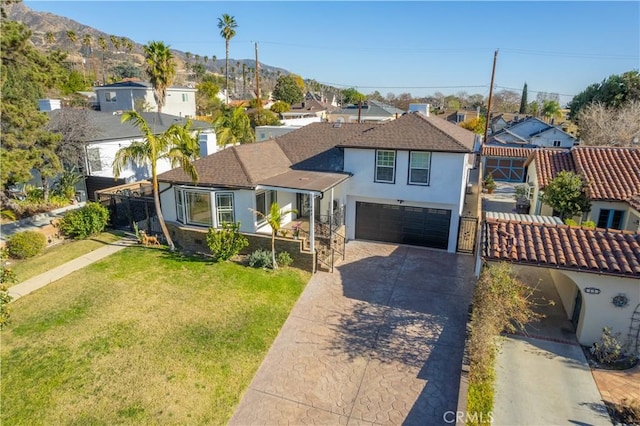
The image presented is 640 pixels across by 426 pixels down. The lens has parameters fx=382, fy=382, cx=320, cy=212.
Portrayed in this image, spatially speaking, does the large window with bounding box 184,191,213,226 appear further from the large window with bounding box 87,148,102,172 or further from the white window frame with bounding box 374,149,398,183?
the large window with bounding box 87,148,102,172

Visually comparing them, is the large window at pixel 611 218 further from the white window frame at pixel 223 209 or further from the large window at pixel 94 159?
the large window at pixel 94 159

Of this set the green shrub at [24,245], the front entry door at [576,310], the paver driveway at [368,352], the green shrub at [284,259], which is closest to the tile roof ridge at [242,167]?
the green shrub at [284,259]

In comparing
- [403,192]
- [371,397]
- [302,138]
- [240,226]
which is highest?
[302,138]

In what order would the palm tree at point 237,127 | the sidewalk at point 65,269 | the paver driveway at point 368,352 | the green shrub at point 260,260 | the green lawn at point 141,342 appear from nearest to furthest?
1. the green lawn at point 141,342
2. the paver driveway at point 368,352
3. the sidewalk at point 65,269
4. the green shrub at point 260,260
5. the palm tree at point 237,127

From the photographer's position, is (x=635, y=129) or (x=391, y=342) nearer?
(x=391, y=342)

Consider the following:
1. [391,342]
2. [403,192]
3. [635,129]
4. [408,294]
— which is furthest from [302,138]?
[635,129]

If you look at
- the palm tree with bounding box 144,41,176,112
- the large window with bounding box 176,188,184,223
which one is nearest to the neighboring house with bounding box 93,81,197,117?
the palm tree with bounding box 144,41,176,112

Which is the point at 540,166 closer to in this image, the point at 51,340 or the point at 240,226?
the point at 240,226
